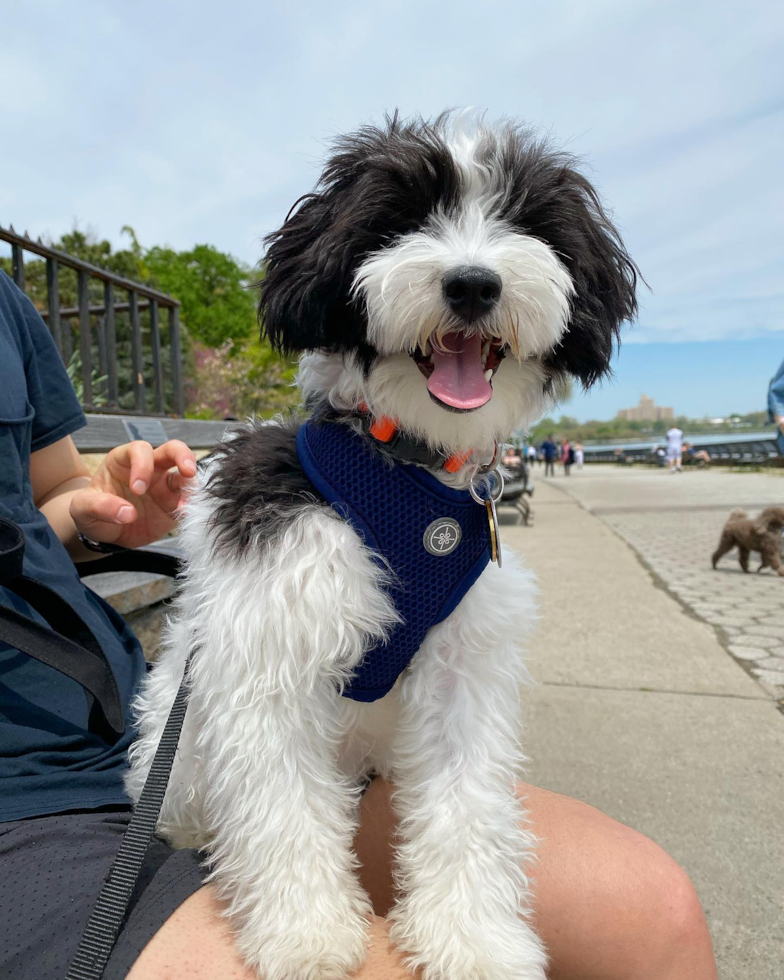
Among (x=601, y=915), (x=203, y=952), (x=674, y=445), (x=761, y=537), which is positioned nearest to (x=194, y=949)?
(x=203, y=952)

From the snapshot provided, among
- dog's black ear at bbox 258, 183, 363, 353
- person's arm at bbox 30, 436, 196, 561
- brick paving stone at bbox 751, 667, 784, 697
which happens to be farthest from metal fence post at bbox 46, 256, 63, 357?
brick paving stone at bbox 751, 667, 784, 697

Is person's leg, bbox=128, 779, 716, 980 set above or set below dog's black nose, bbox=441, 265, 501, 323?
below

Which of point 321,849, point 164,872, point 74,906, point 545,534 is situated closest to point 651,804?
point 321,849

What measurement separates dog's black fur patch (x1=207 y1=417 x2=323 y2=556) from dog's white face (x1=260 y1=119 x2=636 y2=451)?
20cm

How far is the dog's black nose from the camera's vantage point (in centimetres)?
128

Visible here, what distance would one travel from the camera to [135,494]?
1.97 metres

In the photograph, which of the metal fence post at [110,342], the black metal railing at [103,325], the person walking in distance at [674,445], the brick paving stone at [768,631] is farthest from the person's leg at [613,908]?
the person walking in distance at [674,445]

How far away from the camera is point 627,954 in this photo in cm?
136

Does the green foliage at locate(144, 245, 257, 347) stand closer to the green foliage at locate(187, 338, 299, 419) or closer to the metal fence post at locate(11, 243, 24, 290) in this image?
the green foliage at locate(187, 338, 299, 419)

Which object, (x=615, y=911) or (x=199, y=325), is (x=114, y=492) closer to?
(x=615, y=911)

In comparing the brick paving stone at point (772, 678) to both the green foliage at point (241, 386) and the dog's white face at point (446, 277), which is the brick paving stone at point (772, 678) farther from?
the green foliage at point (241, 386)

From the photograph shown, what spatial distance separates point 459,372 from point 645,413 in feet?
439

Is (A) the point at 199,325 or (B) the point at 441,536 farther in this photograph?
(A) the point at 199,325

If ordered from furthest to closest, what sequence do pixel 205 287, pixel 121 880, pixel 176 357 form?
pixel 205 287, pixel 176 357, pixel 121 880
